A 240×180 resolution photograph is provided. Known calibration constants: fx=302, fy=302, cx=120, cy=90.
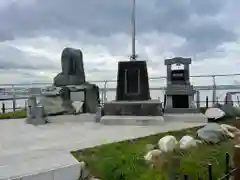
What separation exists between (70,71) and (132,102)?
2749mm

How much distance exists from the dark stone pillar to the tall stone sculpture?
155 centimetres

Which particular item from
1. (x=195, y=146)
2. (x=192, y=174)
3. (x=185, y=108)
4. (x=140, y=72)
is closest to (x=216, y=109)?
(x=185, y=108)

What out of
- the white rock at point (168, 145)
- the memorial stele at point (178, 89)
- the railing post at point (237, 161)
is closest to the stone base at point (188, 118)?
the memorial stele at point (178, 89)

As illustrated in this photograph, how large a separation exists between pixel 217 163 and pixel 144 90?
18.1 ft

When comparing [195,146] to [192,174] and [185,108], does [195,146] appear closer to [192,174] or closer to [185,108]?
[192,174]

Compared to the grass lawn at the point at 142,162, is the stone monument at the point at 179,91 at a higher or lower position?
higher

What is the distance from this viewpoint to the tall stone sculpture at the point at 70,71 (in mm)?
10305

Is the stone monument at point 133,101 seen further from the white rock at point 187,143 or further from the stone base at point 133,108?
the white rock at point 187,143

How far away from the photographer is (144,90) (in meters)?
9.55

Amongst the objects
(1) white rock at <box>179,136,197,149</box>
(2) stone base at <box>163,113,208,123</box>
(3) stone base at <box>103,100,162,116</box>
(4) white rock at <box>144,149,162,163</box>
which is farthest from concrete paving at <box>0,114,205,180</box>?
(1) white rock at <box>179,136,197,149</box>

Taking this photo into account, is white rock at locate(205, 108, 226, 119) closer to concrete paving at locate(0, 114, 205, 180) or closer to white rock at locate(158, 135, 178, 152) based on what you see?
concrete paving at locate(0, 114, 205, 180)

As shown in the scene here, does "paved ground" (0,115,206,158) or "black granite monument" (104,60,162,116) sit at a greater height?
"black granite monument" (104,60,162,116)

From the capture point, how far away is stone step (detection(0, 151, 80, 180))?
309cm

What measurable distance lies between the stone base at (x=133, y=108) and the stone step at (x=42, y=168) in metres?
4.99
